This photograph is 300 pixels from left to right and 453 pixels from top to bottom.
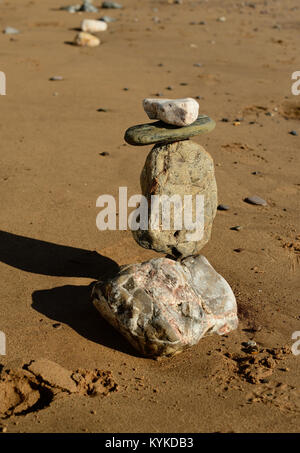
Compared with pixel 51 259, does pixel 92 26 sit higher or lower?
higher

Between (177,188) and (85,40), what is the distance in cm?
875

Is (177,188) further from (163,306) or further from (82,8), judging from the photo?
(82,8)

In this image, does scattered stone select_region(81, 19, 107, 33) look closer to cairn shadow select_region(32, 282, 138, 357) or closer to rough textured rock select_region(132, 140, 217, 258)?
rough textured rock select_region(132, 140, 217, 258)

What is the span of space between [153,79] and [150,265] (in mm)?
7029

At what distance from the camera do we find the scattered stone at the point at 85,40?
505 inches

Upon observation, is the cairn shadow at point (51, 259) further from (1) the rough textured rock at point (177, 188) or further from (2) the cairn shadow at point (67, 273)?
(1) the rough textured rock at point (177, 188)

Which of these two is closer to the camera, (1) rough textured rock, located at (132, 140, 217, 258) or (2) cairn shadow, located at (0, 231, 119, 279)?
(1) rough textured rock, located at (132, 140, 217, 258)

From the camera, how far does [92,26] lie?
45.2 feet

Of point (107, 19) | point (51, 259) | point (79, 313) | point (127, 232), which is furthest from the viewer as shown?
point (107, 19)

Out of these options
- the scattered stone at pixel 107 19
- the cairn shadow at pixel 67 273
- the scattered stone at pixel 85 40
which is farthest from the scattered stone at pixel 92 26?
the cairn shadow at pixel 67 273

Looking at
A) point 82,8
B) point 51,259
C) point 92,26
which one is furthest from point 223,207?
point 82,8

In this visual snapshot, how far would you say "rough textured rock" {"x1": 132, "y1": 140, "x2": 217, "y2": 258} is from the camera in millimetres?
5012

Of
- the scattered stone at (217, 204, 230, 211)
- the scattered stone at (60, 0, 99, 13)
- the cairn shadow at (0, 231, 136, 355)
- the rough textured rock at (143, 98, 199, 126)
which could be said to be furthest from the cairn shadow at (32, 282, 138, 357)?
the scattered stone at (60, 0, 99, 13)

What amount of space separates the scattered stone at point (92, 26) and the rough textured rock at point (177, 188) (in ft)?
31.4
